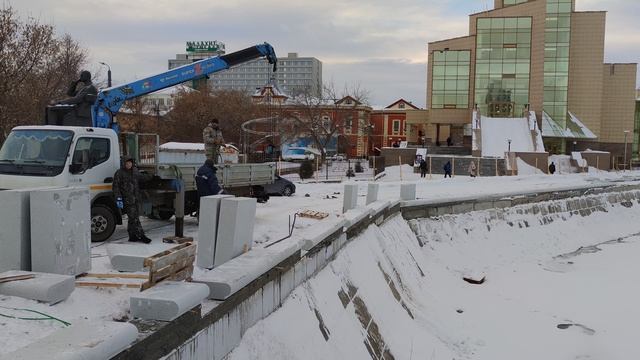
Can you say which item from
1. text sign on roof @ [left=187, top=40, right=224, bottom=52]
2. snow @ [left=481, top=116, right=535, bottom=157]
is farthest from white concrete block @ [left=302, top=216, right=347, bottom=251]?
text sign on roof @ [left=187, top=40, right=224, bottom=52]

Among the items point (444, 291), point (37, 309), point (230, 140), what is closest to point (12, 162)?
point (37, 309)

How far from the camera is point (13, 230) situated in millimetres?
5188

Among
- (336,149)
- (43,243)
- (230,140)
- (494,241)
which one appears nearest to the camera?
(43,243)

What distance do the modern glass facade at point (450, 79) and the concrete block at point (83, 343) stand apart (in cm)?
5568

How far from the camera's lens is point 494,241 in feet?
57.6

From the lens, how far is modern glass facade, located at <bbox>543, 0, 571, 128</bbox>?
5441 cm

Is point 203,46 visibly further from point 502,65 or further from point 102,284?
point 102,284

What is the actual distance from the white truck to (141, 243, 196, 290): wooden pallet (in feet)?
17.6

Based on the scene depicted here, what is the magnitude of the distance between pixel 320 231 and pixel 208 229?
252 cm

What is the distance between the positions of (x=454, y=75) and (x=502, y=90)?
192 inches

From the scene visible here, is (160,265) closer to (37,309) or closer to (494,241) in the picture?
(37,309)

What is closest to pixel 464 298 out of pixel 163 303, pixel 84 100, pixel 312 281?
pixel 312 281

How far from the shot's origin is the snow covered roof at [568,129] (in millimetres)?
53728

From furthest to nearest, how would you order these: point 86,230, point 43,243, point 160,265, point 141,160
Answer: point 141,160 < point 86,230 < point 43,243 < point 160,265
